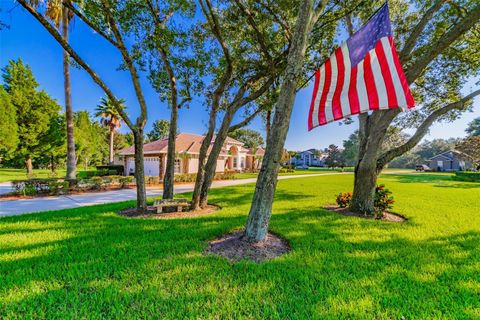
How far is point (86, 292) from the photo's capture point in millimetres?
2785

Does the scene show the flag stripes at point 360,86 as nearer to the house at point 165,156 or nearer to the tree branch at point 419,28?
the tree branch at point 419,28

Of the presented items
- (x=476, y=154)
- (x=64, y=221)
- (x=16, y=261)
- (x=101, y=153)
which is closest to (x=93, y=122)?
(x=101, y=153)

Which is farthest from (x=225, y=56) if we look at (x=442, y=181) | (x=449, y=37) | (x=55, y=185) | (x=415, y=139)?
(x=442, y=181)

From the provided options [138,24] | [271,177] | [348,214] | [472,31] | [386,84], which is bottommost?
[348,214]

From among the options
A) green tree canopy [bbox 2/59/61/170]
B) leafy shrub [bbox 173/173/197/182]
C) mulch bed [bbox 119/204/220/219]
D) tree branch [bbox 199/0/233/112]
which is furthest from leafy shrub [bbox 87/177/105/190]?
→ green tree canopy [bbox 2/59/61/170]

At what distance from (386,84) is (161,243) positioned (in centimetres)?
529

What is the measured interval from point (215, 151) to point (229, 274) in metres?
4.90

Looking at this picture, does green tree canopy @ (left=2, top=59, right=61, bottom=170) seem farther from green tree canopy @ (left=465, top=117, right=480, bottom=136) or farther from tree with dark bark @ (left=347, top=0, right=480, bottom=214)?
green tree canopy @ (left=465, top=117, right=480, bottom=136)

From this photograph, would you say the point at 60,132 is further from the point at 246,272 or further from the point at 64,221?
the point at 246,272

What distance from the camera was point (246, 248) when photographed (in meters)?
4.21

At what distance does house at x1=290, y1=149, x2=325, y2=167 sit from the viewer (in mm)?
75500

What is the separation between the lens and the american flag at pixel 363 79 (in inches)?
148

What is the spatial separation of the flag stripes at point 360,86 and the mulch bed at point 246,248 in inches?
99.8

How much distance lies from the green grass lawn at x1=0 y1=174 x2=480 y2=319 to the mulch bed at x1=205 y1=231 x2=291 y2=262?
23 cm
